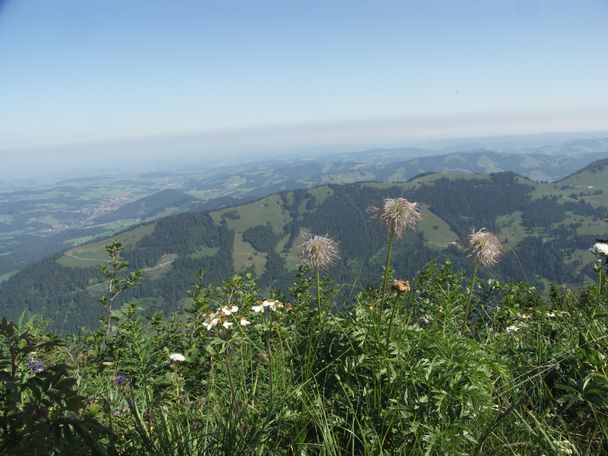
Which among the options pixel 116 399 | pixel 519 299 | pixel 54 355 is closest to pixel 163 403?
pixel 116 399

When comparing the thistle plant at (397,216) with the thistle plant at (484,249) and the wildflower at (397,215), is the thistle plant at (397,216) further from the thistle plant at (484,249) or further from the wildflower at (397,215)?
the thistle plant at (484,249)

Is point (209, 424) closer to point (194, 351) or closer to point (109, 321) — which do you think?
point (194, 351)

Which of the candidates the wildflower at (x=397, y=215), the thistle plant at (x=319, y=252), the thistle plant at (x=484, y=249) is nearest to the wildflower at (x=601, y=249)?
the thistle plant at (x=484, y=249)

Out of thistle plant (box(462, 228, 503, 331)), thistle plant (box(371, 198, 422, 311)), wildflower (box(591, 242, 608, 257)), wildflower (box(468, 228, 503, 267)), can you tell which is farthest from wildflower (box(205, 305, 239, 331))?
wildflower (box(591, 242, 608, 257))

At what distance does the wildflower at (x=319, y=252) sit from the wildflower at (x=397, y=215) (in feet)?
2.28

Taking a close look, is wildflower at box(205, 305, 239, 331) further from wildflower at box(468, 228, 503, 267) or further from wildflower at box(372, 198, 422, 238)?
wildflower at box(468, 228, 503, 267)

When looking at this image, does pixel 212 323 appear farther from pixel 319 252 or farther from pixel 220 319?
pixel 319 252

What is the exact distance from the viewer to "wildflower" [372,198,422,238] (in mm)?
3543

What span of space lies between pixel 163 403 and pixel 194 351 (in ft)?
4.30

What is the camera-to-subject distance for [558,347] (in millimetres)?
3602

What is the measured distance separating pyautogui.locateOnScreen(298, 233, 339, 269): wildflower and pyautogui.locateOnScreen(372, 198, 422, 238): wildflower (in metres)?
0.69

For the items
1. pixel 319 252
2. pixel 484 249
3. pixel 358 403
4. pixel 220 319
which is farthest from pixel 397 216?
pixel 220 319

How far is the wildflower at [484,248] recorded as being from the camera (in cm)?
398

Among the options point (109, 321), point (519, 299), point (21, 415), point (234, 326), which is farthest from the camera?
point (519, 299)
